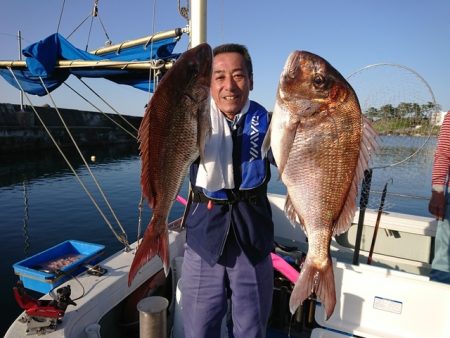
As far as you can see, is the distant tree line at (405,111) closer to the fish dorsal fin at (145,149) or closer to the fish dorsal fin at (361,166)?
the fish dorsal fin at (361,166)

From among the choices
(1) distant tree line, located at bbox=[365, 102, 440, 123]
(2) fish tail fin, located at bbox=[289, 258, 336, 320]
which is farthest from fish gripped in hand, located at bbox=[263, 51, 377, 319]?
(1) distant tree line, located at bbox=[365, 102, 440, 123]

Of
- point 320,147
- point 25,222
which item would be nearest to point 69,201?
point 25,222

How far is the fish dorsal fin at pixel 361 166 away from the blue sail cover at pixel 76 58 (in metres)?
3.70

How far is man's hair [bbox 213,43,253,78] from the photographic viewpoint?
242 centimetres

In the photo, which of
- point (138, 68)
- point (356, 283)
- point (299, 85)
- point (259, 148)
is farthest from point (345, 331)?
point (138, 68)

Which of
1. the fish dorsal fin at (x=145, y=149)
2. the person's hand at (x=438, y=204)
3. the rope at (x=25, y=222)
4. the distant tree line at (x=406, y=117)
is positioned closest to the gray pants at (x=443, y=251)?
the person's hand at (x=438, y=204)

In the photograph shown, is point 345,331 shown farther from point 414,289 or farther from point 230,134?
point 230,134

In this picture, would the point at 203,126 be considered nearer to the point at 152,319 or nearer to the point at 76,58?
the point at 152,319

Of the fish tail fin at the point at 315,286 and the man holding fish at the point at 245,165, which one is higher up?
the man holding fish at the point at 245,165

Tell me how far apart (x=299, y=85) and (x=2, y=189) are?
23069mm

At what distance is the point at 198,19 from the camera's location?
3902 millimetres

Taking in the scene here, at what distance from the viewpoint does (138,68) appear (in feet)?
15.6

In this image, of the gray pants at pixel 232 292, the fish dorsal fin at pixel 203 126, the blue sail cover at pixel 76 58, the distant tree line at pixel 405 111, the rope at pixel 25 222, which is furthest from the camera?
the rope at pixel 25 222

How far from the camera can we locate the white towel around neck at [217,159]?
7.75 feet
